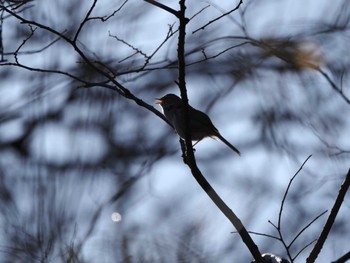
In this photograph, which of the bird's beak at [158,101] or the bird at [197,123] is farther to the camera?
the bird's beak at [158,101]

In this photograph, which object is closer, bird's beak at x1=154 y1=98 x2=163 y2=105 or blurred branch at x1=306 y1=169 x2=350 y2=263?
blurred branch at x1=306 y1=169 x2=350 y2=263

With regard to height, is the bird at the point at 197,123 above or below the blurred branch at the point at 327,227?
above

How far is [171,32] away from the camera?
361 cm

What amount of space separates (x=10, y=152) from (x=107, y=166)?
1.03 meters

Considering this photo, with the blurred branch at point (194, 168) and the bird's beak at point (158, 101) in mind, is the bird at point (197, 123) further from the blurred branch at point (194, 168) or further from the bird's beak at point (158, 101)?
the blurred branch at point (194, 168)

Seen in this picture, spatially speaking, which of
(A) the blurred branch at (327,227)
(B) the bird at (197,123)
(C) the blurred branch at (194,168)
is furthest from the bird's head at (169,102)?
(A) the blurred branch at (327,227)

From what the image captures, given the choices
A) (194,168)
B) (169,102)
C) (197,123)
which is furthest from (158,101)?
(194,168)

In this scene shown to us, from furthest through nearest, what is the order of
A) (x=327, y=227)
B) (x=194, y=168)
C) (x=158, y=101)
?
1. (x=158, y=101)
2. (x=194, y=168)
3. (x=327, y=227)

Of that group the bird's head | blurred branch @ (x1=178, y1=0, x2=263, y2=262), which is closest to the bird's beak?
the bird's head

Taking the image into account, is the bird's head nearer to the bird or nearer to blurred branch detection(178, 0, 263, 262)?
the bird

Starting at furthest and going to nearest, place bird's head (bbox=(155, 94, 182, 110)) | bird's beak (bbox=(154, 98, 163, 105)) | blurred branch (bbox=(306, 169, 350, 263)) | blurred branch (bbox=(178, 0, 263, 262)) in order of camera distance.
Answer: bird's beak (bbox=(154, 98, 163, 105)) → bird's head (bbox=(155, 94, 182, 110)) → blurred branch (bbox=(178, 0, 263, 262)) → blurred branch (bbox=(306, 169, 350, 263))

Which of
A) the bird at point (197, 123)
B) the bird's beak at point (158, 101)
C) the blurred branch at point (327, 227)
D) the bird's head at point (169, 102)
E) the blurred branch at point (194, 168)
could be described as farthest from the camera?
the bird's beak at point (158, 101)

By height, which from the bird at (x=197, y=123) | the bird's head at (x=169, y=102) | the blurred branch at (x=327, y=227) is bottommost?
the blurred branch at (x=327, y=227)

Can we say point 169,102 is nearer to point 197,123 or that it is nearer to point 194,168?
point 197,123
